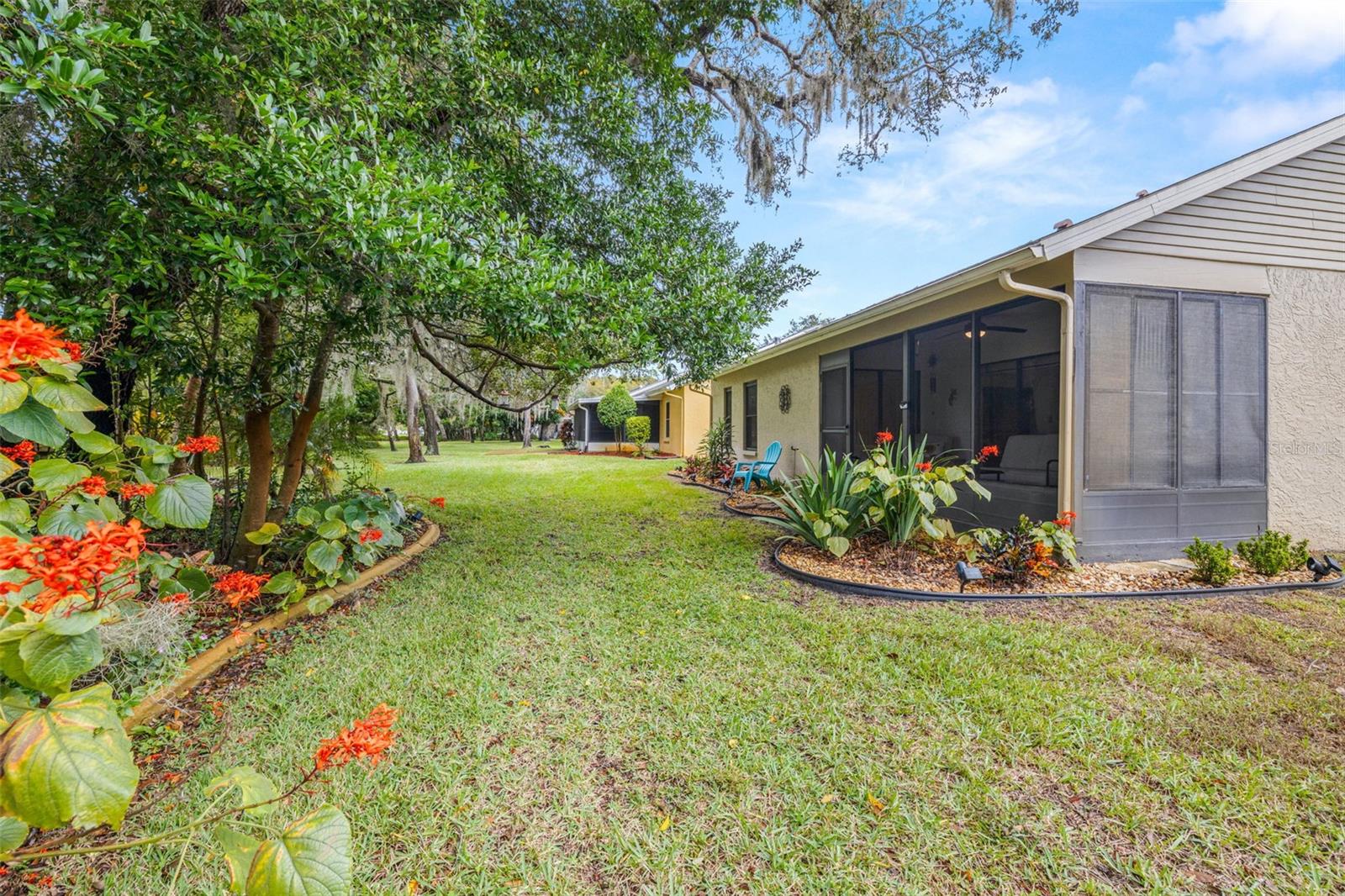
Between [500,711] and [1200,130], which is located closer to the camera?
[500,711]

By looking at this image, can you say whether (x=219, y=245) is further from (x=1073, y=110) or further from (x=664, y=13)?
(x=1073, y=110)

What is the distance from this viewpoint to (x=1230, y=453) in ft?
15.7

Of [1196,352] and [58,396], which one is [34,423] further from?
[1196,352]

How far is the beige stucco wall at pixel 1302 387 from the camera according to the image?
4809 millimetres

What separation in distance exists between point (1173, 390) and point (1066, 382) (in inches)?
38.9

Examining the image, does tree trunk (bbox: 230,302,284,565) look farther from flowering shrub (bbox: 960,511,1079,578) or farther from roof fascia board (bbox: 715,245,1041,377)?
flowering shrub (bbox: 960,511,1079,578)

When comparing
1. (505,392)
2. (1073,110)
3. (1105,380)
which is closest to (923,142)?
(1073,110)

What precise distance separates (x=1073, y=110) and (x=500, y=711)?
11.2 meters

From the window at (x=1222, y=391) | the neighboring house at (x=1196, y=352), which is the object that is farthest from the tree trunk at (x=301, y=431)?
the window at (x=1222, y=391)

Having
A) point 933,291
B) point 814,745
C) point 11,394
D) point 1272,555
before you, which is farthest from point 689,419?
point 11,394

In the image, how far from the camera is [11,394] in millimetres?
1228

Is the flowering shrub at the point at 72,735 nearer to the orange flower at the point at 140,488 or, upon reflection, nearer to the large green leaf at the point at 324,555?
Answer: the orange flower at the point at 140,488

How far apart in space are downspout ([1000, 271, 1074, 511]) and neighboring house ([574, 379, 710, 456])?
25.0ft

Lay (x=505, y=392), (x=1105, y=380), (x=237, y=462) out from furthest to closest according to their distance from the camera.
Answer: (x=505, y=392) → (x=237, y=462) → (x=1105, y=380)
